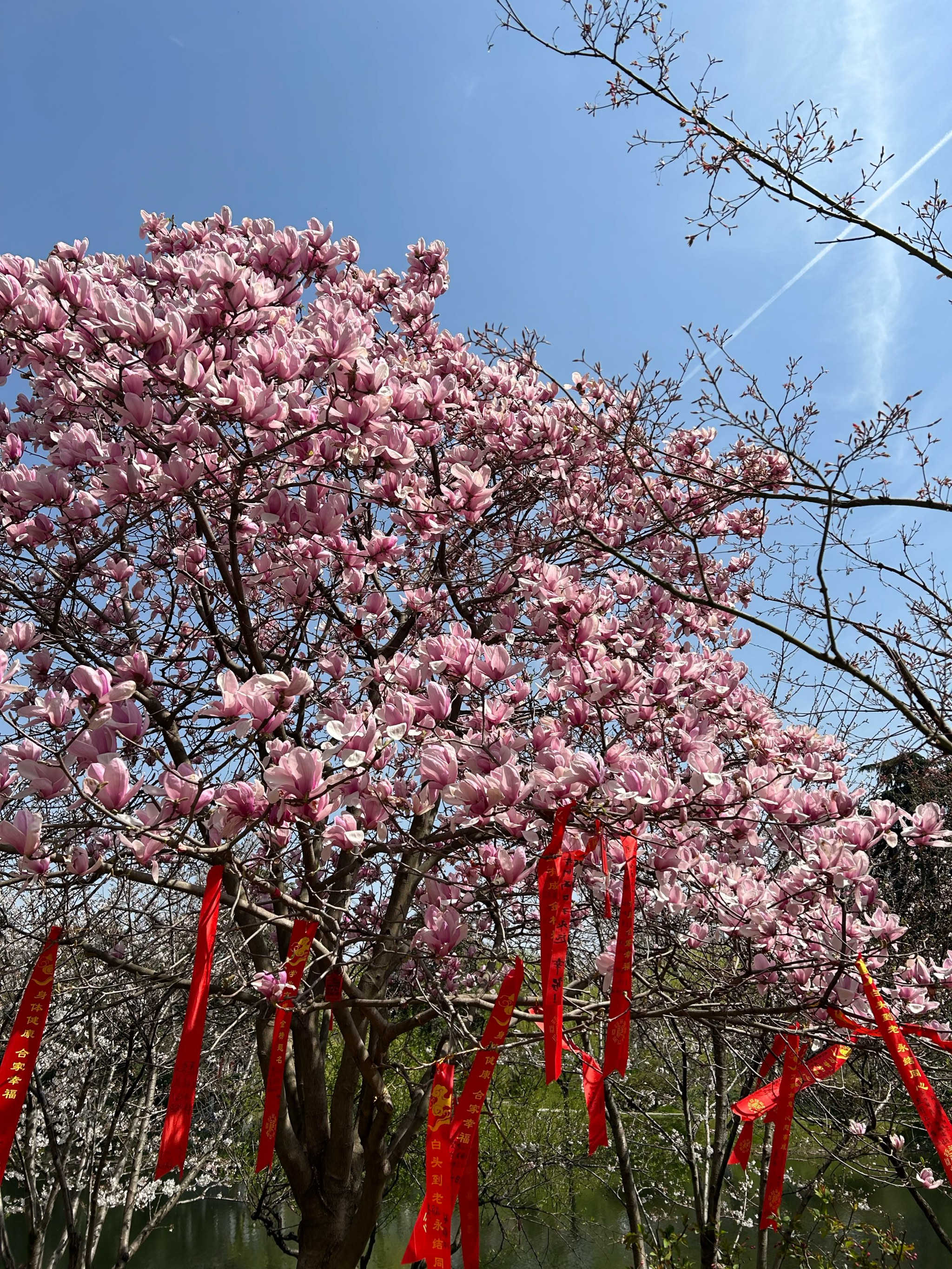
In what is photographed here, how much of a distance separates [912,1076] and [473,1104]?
1305 mm

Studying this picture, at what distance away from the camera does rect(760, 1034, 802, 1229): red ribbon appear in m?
2.64

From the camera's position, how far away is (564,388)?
3531 millimetres

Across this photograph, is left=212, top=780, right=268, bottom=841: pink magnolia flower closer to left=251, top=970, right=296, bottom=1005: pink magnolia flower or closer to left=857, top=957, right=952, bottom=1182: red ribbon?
left=251, top=970, right=296, bottom=1005: pink magnolia flower

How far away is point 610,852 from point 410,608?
1.50m

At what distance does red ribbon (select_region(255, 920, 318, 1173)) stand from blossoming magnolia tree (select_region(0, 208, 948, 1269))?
8 cm

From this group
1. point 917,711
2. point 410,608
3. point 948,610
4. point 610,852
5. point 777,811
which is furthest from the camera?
point 410,608

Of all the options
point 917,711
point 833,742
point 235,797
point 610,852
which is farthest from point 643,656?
point 235,797

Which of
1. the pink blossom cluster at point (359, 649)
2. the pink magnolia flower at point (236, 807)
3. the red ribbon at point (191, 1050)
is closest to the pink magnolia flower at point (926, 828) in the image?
the pink blossom cluster at point (359, 649)

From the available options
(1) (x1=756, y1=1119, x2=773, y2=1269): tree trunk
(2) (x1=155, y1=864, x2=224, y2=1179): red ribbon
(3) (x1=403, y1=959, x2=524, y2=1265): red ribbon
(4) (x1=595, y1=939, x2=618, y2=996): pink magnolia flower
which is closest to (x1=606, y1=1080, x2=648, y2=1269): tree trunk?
(1) (x1=756, y1=1119, x2=773, y2=1269): tree trunk

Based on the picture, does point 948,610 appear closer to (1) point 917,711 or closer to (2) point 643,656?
(1) point 917,711

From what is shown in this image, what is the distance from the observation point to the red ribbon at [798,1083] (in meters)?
2.84

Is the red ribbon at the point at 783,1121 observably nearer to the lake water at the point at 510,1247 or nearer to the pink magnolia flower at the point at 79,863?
the pink magnolia flower at the point at 79,863

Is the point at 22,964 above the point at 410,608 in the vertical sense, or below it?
below

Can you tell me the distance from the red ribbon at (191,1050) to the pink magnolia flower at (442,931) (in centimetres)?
68
